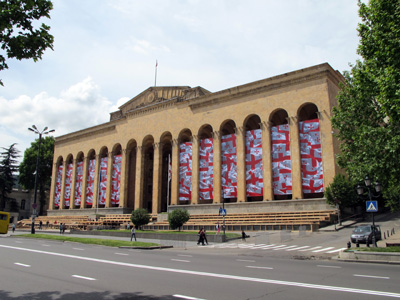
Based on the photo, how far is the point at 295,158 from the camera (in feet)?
120

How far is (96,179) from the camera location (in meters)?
57.2

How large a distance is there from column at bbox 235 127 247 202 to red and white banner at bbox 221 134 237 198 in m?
0.68

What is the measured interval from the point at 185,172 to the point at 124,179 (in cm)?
1234

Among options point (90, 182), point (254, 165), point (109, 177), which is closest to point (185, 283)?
point (254, 165)

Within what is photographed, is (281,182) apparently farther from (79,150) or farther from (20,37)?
(79,150)

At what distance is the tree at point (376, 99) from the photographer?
17141 millimetres

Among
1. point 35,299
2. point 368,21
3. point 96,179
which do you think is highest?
point 368,21

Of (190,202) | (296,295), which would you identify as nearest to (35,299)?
(296,295)

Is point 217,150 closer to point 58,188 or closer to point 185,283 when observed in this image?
point 185,283

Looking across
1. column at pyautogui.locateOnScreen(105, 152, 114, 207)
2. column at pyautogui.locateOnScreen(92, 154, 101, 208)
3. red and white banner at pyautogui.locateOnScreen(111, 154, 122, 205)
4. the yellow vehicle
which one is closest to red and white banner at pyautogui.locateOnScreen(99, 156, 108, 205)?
column at pyautogui.locateOnScreen(92, 154, 101, 208)

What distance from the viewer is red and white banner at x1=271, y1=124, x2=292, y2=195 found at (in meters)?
37.3

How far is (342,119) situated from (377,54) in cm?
893

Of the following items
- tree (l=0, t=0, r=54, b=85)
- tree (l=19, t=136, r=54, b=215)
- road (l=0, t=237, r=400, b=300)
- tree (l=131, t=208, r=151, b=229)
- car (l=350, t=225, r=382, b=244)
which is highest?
tree (l=19, t=136, r=54, b=215)

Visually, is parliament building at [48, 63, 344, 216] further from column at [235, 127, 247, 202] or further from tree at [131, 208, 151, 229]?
tree at [131, 208, 151, 229]
